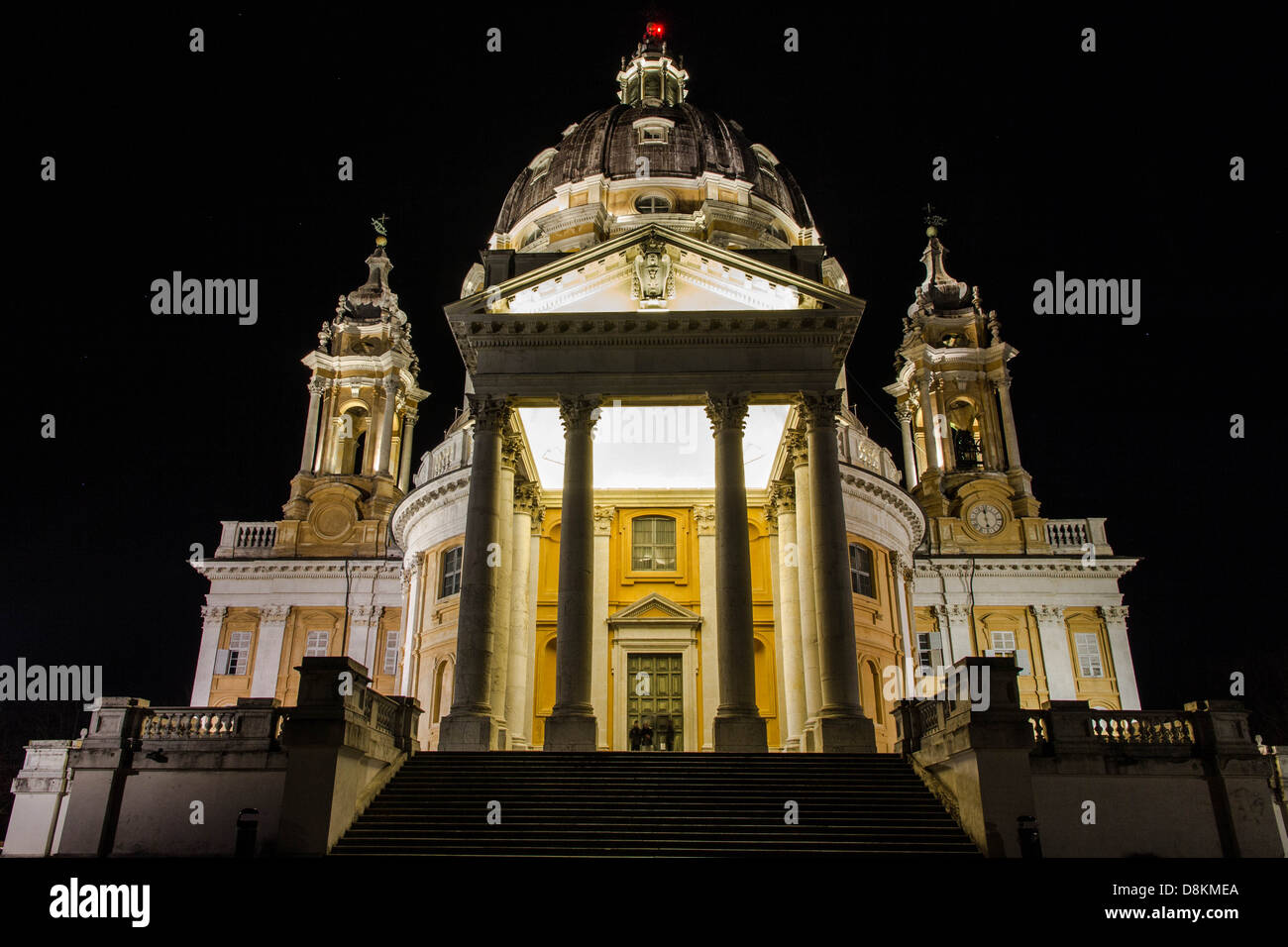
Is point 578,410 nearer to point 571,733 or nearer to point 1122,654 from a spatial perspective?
point 571,733

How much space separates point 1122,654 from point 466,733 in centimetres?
3068

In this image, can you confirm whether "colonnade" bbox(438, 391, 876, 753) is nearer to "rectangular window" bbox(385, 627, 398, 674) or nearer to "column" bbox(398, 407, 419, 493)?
"rectangular window" bbox(385, 627, 398, 674)

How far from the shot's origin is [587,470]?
67.8ft

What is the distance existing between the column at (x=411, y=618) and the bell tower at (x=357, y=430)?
9.92 metres

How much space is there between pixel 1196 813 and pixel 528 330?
15.9 meters

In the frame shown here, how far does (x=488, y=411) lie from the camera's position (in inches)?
829

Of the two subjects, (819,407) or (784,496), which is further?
(784,496)

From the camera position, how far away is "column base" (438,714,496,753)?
18.0 m

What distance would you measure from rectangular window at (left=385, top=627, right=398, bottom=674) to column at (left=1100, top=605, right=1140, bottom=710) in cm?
2980

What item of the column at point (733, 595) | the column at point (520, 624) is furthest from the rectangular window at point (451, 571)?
the column at point (733, 595)

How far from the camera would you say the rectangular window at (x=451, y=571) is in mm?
30422

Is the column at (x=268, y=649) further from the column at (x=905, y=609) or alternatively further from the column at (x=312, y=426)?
the column at (x=905, y=609)

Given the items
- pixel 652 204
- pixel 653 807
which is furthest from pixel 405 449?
pixel 653 807

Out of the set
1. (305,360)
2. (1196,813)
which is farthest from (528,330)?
(305,360)
